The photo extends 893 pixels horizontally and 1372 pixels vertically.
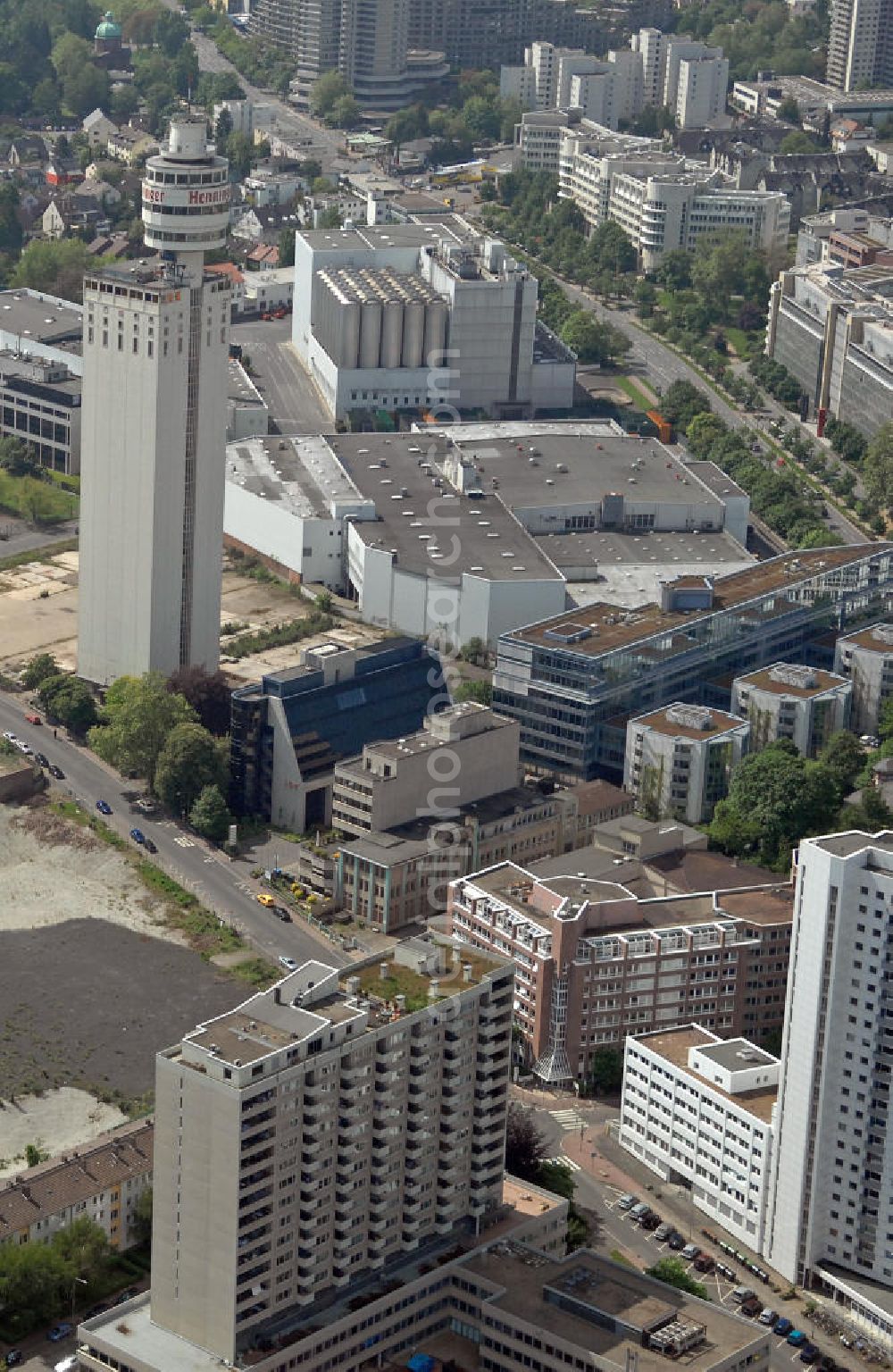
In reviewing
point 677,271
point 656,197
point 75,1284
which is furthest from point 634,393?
point 75,1284

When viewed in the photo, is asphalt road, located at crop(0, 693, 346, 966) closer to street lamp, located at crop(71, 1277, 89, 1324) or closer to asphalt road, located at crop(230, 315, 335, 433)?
street lamp, located at crop(71, 1277, 89, 1324)

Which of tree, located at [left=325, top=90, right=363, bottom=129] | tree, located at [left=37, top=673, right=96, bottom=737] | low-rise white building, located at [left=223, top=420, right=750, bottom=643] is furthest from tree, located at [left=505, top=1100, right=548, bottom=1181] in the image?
tree, located at [left=325, top=90, right=363, bottom=129]

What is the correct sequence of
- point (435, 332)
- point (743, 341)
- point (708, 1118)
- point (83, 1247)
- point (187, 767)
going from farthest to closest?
point (743, 341), point (435, 332), point (187, 767), point (708, 1118), point (83, 1247)

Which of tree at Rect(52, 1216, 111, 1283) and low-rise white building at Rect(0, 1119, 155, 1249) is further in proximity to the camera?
low-rise white building at Rect(0, 1119, 155, 1249)

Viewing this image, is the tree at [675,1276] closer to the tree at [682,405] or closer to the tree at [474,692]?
the tree at [474,692]

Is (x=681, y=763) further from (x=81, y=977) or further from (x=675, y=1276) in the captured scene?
(x=675, y=1276)

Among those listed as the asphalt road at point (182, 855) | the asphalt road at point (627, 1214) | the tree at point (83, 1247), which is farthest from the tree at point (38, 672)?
the tree at point (83, 1247)
